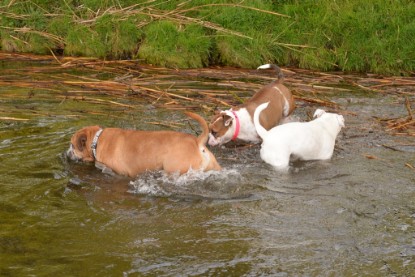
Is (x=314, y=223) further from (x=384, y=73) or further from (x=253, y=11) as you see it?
(x=253, y=11)

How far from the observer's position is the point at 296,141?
7.62m

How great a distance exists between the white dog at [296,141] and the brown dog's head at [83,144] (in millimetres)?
1844

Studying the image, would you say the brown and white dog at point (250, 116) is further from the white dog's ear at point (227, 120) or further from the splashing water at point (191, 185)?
the splashing water at point (191, 185)

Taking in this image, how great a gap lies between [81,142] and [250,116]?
2.31 metres

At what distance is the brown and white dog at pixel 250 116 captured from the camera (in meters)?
8.46

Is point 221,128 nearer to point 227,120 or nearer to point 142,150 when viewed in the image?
point 227,120

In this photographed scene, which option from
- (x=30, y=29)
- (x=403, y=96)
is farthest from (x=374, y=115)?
(x=30, y=29)

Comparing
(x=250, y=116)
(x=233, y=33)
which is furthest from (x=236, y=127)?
(x=233, y=33)

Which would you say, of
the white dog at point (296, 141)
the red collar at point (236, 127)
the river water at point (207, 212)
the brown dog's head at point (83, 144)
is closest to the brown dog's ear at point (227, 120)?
the red collar at point (236, 127)

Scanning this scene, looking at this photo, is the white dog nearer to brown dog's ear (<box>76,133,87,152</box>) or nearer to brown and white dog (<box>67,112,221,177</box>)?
brown and white dog (<box>67,112,221,177</box>)

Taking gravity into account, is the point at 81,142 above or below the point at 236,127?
above

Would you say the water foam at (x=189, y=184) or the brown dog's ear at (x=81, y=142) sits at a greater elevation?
the brown dog's ear at (x=81, y=142)

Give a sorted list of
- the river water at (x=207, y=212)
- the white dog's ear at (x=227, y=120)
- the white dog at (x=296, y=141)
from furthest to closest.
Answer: the white dog's ear at (x=227, y=120), the white dog at (x=296, y=141), the river water at (x=207, y=212)

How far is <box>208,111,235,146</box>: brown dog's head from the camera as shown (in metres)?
8.43
